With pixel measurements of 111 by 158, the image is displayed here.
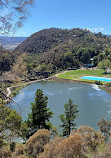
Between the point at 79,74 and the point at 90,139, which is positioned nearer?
the point at 90,139

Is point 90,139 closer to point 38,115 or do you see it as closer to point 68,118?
point 68,118

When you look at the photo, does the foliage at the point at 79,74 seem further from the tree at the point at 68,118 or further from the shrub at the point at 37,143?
the shrub at the point at 37,143

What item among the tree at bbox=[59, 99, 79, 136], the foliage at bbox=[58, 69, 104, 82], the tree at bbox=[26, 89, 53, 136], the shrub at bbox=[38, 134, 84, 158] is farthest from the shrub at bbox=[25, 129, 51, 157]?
the foliage at bbox=[58, 69, 104, 82]

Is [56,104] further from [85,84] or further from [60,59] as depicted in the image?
[60,59]

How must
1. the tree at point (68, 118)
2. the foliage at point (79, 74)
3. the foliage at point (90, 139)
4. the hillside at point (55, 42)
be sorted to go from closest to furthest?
the foliage at point (90, 139) < the tree at point (68, 118) < the foliage at point (79, 74) < the hillside at point (55, 42)

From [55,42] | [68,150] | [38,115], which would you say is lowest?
[38,115]

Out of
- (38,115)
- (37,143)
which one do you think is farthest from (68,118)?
(37,143)

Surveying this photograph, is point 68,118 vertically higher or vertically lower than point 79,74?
lower

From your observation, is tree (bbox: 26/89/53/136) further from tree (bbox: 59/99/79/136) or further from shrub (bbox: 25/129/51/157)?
shrub (bbox: 25/129/51/157)

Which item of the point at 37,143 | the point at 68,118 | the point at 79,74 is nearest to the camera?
the point at 37,143

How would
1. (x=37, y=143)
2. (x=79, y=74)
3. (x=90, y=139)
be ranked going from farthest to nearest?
(x=79, y=74) < (x=90, y=139) < (x=37, y=143)

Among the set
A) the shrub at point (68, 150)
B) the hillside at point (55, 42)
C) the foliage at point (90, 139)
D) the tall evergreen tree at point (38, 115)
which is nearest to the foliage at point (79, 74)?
the hillside at point (55, 42)
